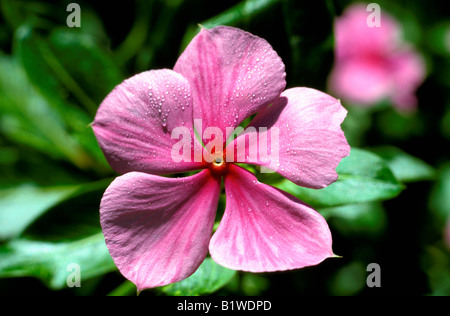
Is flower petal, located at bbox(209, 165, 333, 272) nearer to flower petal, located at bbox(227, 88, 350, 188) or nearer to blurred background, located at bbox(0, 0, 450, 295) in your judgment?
flower petal, located at bbox(227, 88, 350, 188)

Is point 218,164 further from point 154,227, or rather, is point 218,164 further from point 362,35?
point 362,35

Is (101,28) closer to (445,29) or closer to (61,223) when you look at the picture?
(61,223)

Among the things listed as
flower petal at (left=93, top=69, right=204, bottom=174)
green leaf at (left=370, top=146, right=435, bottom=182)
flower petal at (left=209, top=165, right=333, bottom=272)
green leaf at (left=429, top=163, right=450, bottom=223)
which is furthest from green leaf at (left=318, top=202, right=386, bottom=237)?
flower petal at (left=93, top=69, right=204, bottom=174)

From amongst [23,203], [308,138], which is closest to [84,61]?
[23,203]

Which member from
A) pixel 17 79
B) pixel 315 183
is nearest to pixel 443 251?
pixel 315 183

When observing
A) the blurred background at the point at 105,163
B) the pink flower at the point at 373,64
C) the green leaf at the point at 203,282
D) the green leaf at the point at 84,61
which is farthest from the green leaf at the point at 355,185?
the pink flower at the point at 373,64

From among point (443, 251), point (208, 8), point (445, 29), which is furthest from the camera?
point (445, 29)

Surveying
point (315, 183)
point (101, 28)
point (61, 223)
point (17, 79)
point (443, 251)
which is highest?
point (101, 28)
